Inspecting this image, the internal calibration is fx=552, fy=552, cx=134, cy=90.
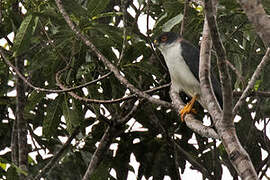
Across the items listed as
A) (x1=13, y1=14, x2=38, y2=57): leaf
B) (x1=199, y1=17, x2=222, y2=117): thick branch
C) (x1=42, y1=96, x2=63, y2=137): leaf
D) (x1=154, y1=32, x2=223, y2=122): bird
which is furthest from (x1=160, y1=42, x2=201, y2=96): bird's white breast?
(x1=199, y1=17, x2=222, y2=117): thick branch

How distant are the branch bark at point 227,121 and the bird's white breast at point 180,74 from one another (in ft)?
7.48

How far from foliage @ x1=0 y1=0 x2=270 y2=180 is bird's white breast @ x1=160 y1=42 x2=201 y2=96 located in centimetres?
16

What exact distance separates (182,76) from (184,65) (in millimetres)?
185

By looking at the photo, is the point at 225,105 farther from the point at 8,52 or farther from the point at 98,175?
the point at 8,52

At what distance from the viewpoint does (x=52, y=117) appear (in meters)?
5.18

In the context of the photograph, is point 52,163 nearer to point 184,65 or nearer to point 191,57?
point 184,65

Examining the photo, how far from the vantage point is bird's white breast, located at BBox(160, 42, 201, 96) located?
544cm

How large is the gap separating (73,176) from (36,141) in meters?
0.83

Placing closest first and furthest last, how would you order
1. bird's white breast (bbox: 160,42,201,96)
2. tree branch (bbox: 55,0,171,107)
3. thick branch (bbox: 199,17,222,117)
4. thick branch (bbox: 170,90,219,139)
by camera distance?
thick branch (bbox: 199,17,222,117) → thick branch (bbox: 170,90,219,139) → tree branch (bbox: 55,0,171,107) → bird's white breast (bbox: 160,42,201,96)

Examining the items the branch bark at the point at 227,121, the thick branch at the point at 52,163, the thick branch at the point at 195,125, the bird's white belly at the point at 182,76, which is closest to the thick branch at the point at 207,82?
the branch bark at the point at 227,121

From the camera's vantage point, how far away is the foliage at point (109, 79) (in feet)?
15.4

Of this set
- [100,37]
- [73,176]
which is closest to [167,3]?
[100,37]

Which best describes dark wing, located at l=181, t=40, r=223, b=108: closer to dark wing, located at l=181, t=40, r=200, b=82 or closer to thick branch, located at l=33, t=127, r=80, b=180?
dark wing, located at l=181, t=40, r=200, b=82

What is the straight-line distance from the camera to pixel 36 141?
239 inches
